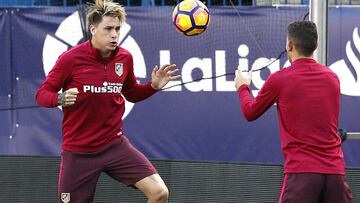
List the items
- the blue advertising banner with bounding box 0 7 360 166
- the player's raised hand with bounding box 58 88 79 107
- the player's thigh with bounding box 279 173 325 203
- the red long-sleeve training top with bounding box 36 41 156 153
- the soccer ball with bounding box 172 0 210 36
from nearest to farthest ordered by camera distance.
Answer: the player's thigh with bounding box 279 173 325 203 → the player's raised hand with bounding box 58 88 79 107 → the red long-sleeve training top with bounding box 36 41 156 153 → the soccer ball with bounding box 172 0 210 36 → the blue advertising banner with bounding box 0 7 360 166

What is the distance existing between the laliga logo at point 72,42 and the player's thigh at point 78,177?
7.80 feet

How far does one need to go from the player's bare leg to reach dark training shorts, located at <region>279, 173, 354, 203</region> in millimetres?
1528

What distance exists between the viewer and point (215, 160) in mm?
9164

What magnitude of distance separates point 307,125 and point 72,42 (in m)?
4.22

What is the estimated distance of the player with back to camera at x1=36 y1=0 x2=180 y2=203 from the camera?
6.85m

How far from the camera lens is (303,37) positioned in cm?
569

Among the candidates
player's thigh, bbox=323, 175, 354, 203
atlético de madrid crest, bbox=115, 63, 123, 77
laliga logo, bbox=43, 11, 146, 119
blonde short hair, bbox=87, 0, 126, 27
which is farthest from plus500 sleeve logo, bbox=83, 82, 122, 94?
laliga logo, bbox=43, 11, 146, 119

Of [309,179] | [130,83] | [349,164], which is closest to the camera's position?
[309,179]

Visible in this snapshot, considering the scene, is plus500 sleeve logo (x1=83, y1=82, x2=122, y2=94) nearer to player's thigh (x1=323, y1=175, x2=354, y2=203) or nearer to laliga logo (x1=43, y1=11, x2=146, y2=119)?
player's thigh (x1=323, y1=175, x2=354, y2=203)

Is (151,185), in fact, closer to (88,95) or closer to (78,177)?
(78,177)

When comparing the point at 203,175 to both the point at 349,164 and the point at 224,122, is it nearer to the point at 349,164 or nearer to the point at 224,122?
the point at 224,122

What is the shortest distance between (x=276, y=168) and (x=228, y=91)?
1182 mm

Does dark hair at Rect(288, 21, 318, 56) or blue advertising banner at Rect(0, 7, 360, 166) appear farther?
blue advertising banner at Rect(0, 7, 360, 166)

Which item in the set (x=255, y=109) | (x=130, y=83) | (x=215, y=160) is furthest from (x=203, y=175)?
(x=255, y=109)
